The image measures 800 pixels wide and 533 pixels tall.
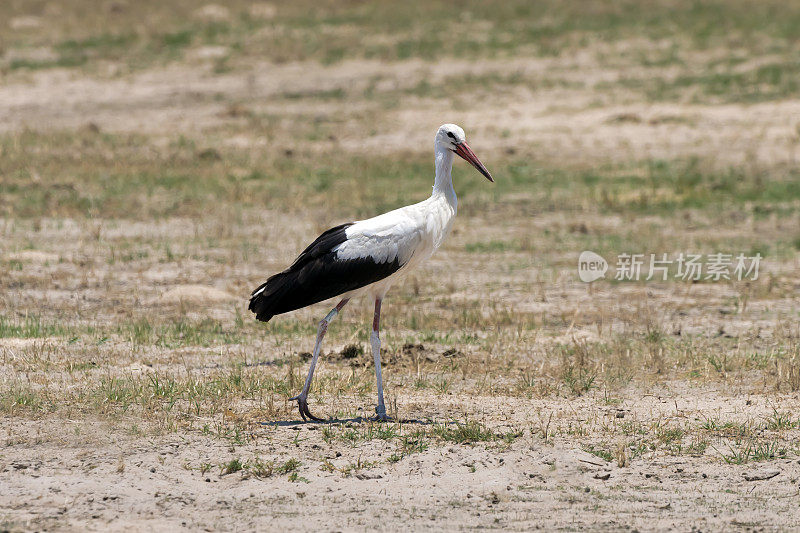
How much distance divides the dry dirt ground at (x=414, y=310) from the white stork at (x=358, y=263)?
0.66 meters

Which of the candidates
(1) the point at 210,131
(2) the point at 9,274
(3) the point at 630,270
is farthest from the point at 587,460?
(1) the point at 210,131

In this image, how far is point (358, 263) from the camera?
7.25 metres

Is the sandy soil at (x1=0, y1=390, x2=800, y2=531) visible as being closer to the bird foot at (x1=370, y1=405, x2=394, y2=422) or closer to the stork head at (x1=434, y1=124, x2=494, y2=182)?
the bird foot at (x1=370, y1=405, x2=394, y2=422)

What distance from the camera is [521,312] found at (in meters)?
10.6

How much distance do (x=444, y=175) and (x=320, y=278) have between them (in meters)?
1.13

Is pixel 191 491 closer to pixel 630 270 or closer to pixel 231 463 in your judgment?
pixel 231 463

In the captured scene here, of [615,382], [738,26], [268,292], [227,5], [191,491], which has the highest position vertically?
[227,5]

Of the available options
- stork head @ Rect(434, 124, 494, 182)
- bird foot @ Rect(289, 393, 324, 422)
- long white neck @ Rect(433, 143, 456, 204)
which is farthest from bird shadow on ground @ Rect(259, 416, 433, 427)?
stork head @ Rect(434, 124, 494, 182)

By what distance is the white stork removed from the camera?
727cm

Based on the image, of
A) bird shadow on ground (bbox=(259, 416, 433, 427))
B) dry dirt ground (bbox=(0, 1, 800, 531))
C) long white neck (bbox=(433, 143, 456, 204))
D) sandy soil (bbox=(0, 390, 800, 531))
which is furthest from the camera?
long white neck (bbox=(433, 143, 456, 204))

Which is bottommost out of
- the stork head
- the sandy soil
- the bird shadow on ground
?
the sandy soil

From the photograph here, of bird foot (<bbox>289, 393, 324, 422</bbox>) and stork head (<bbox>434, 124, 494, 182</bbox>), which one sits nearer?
bird foot (<bbox>289, 393, 324, 422</bbox>)

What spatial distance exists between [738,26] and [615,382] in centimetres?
2040

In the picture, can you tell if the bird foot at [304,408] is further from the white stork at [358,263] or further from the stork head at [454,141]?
the stork head at [454,141]
